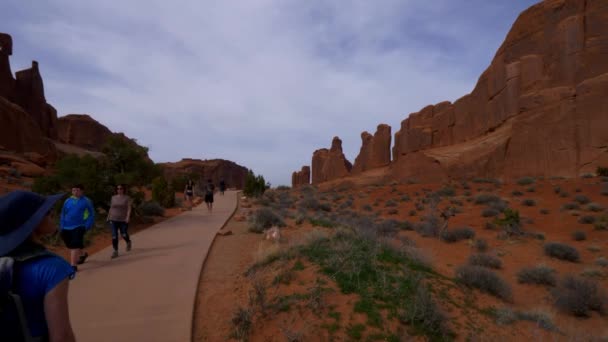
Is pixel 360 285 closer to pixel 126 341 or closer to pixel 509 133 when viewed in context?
pixel 126 341

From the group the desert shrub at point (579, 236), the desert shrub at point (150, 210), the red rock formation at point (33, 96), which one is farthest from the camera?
the red rock formation at point (33, 96)

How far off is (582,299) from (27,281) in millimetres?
9409

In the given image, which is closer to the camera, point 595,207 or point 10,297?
point 10,297

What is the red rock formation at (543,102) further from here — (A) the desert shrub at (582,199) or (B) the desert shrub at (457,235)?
(B) the desert shrub at (457,235)

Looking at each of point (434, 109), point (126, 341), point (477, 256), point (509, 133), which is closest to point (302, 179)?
point (434, 109)

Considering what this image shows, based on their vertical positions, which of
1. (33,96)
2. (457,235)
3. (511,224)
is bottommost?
(457,235)

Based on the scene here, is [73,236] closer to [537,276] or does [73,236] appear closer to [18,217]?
[18,217]

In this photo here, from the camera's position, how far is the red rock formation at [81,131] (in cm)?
6028

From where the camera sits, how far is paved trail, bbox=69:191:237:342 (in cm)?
417

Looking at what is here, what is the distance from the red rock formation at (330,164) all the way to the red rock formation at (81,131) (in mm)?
40804

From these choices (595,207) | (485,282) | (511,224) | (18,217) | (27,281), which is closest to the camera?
(27,281)

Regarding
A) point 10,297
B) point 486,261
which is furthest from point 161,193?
point 10,297

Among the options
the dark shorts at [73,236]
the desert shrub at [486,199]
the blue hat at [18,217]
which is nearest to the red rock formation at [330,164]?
the desert shrub at [486,199]

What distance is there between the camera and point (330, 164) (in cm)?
6394
